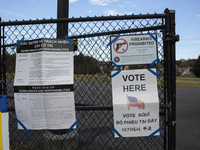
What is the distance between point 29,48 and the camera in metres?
2.76

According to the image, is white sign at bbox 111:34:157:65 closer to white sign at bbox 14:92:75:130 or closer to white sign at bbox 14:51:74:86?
white sign at bbox 14:51:74:86

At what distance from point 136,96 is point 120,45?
2.19 ft

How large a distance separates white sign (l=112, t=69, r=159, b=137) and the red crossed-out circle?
26cm

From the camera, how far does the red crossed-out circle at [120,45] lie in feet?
8.57

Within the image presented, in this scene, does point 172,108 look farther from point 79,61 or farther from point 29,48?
point 29,48

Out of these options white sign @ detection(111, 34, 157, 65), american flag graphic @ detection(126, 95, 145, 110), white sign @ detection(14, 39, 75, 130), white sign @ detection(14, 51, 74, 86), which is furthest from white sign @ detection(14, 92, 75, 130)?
white sign @ detection(111, 34, 157, 65)

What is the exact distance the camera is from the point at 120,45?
2.62m

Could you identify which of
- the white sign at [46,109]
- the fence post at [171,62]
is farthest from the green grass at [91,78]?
the fence post at [171,62]

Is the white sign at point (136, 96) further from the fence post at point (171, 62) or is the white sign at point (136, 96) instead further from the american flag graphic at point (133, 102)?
the fence post at point (171, 62)

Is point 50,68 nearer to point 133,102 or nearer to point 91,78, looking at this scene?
point 91,78

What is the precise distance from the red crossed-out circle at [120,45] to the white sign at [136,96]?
263 millimetres

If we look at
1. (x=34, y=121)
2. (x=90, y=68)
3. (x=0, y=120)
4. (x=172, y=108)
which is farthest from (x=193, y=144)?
(x=0, y=120)

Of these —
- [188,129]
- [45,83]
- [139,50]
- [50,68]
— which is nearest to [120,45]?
[139,50]

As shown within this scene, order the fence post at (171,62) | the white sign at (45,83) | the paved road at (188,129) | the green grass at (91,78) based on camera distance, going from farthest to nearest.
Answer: the paved road at (188,129) < the green grass at (91,78) < the white sign at (45,83) < the fence post at (171,62)
